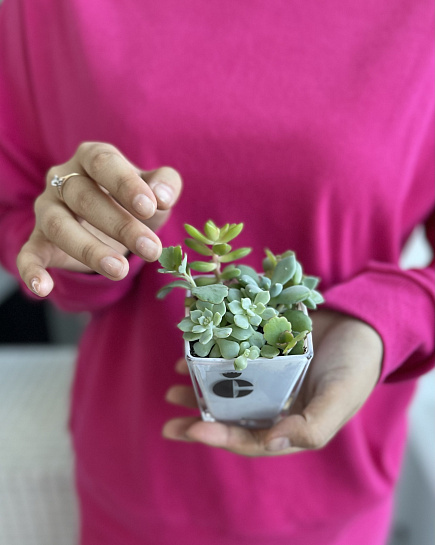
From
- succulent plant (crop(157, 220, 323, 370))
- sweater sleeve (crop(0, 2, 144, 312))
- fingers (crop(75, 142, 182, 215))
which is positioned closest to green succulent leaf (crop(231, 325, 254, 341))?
succulent plant (crop(157, 220, 323, 370))

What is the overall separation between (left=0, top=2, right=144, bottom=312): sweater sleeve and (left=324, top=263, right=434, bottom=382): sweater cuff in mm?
256

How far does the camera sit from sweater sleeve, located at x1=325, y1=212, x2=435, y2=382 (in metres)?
0.52

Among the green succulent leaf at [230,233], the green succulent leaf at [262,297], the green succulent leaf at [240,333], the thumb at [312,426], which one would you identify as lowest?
the thumb at [312,426]

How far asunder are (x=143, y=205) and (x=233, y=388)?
0.58ft

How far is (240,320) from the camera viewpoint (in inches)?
14.3

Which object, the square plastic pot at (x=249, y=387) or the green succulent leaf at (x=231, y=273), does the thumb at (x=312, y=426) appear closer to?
the square plastic pot at (x=249, y=387)

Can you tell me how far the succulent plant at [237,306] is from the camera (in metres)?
0.36

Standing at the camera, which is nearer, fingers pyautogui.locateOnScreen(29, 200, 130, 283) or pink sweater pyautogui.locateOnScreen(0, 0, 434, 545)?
fingers pyautogui.locateOnScreen(29, 200, 130, 283)

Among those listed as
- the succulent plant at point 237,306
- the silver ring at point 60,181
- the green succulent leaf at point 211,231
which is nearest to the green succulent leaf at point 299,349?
the succulent plant at point 237,306

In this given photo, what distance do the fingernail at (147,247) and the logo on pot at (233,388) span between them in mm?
119

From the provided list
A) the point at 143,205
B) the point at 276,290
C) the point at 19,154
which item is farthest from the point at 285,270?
the point at 19,154

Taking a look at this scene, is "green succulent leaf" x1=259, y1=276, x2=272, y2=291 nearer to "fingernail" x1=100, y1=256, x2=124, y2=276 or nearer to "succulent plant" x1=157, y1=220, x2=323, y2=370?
"succulent plant" x1=157, y1=220, x2=323, y2=370

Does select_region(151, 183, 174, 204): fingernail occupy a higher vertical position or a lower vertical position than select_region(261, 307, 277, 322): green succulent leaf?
higher

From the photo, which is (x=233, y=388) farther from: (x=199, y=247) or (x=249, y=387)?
(x=199, y=247)
